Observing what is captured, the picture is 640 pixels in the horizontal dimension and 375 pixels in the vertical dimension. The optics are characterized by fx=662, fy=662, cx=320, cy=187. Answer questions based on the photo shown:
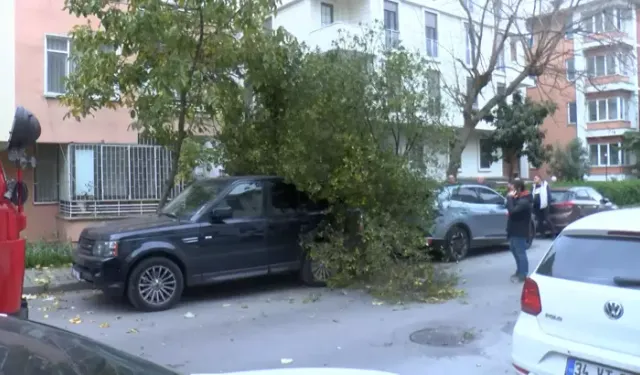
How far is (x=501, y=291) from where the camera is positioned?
10.4 meters

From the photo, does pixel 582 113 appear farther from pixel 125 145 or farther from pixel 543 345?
pixel 543 345

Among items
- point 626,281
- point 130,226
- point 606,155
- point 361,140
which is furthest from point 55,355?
point 606,155

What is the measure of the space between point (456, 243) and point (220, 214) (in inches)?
225

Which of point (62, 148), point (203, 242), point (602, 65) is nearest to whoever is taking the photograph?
point (203, 242)


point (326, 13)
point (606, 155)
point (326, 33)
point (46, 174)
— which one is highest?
point (326, 13)

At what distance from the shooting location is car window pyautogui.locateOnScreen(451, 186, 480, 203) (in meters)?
13.9

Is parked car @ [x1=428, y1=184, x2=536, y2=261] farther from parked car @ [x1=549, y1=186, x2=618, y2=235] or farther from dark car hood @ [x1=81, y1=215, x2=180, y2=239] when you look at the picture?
dark car hood @ [x1=81, y1=215, x2=180, y2=239]

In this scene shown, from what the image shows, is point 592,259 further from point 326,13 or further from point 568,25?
point 326,13

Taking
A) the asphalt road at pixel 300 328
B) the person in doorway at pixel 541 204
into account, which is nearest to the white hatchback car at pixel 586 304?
the asphalt road at pixel 300 328

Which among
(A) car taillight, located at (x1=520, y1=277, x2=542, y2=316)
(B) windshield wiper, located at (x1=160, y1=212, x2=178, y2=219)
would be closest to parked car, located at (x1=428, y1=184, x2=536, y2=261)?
(B) windshield wiper, located at (x1=160, y1=212, x2=178, y2=219)

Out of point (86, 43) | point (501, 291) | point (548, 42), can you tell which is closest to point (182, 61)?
point (86, 43)

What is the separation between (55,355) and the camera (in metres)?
2.56

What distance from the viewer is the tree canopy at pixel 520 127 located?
30.2m

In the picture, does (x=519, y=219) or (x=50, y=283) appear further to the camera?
(x=50, y=283)
